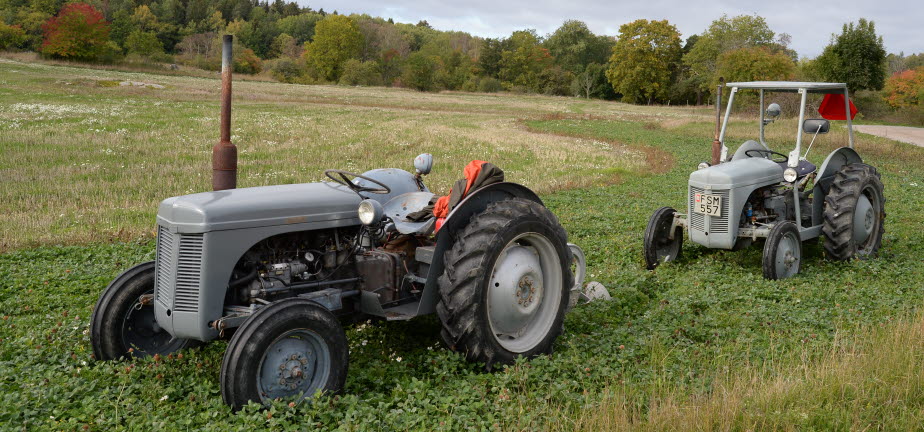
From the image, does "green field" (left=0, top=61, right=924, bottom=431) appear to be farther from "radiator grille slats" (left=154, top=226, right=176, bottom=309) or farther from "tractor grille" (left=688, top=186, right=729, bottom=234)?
"radiator grille slats" (left=154, top=226, right=176, bottom=309)

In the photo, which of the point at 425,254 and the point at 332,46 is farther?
the point at 332,46

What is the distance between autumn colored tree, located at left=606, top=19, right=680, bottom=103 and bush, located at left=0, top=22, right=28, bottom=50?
195 feet

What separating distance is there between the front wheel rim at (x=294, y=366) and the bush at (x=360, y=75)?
7526 cm

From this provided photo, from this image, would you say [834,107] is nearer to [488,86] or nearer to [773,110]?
[773,110]

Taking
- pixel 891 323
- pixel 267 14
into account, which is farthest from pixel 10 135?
pixel 267 14

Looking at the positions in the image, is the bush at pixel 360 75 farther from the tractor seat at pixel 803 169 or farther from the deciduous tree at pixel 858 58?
the tractor seat at pixel 803 169

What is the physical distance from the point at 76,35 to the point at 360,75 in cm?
2796

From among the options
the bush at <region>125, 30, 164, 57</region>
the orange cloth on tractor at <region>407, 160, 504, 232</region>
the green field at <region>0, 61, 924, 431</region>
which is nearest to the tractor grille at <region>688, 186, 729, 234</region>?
the green field at <region>0, 61, 924, 431</region>

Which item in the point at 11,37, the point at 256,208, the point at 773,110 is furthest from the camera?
the point at 11,37

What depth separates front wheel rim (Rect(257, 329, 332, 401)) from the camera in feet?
13.5

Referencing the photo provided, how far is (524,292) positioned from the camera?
521cm

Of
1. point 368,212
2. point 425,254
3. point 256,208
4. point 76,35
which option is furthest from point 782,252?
point 76,35

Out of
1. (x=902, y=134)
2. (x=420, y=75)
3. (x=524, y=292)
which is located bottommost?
(x=524, y=292)

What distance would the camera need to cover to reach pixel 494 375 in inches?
187
